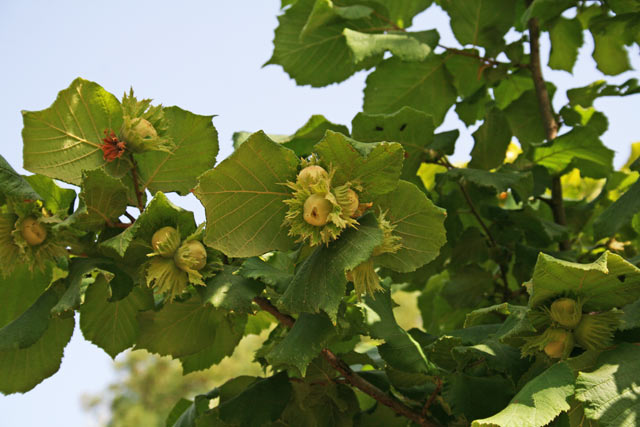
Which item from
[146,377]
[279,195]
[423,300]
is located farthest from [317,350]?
[146,377]

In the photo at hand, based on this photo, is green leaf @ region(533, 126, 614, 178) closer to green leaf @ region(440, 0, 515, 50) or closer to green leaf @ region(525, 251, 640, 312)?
green leaf @ region(440, 0, 515, 50)

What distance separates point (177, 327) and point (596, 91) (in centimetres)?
153

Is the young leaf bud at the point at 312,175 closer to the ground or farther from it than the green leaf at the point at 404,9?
farther from it

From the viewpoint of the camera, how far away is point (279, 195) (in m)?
1.04

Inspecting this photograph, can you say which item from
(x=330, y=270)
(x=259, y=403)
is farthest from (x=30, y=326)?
(x=330, y=270)

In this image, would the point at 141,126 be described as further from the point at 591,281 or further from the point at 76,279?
the point at 591,281

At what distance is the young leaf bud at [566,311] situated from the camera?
1063 millimetres

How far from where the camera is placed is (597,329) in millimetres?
1086

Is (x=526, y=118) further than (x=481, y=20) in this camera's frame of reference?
Yes

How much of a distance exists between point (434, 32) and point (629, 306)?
1104 mm

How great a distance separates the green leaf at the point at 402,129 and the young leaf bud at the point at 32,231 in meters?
0.69

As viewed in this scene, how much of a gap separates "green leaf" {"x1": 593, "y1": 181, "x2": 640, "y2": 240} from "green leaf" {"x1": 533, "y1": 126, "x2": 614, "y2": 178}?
38cm

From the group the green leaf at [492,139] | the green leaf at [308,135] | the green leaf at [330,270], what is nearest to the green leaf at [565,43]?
the green leaf at [492,139]

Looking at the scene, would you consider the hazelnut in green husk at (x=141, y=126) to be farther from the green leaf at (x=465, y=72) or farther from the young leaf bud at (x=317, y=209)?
the green leaf at (x=465, y=72)
